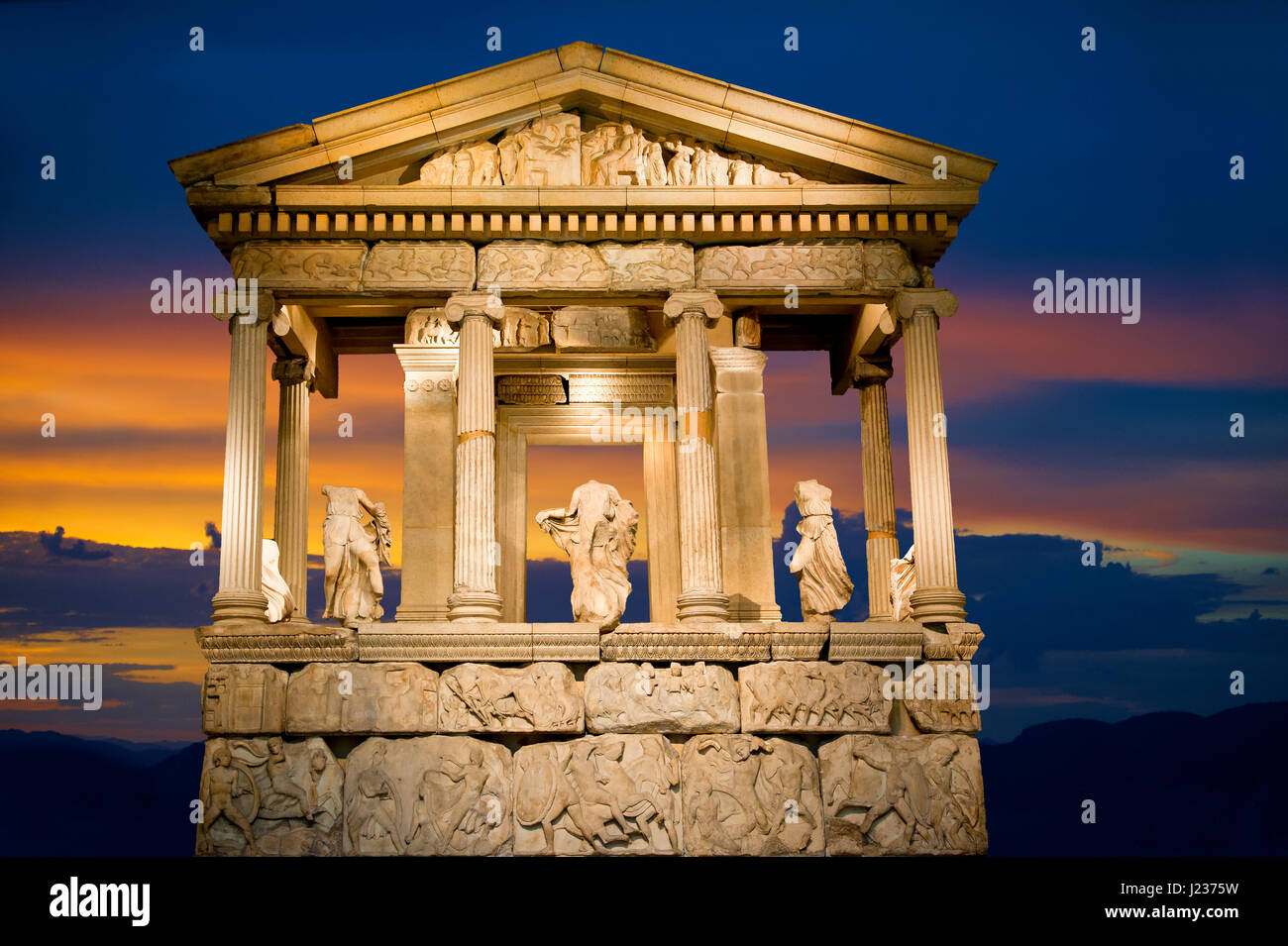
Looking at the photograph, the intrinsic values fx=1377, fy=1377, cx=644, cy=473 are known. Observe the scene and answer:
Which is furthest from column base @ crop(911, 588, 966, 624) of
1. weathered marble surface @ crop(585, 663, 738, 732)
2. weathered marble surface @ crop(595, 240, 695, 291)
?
weathered marble surface @ crop(595, 240, 695, 291)

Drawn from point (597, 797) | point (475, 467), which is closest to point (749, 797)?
point (597, 797)

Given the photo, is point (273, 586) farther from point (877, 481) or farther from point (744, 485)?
point (877, 481)

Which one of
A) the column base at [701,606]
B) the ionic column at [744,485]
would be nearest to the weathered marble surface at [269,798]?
the column base at [701,606]

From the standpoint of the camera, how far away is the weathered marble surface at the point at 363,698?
16.2m

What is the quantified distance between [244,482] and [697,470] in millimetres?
5711

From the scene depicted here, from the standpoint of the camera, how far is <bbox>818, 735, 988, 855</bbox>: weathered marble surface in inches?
635

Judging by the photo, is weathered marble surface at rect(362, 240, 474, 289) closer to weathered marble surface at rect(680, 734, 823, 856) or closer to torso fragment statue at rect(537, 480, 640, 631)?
torso fragment statue at rect(537, 480, 640, 631)

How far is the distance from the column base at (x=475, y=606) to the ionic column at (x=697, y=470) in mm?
2309

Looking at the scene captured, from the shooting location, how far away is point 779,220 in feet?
60.0

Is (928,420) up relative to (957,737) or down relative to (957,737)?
up
